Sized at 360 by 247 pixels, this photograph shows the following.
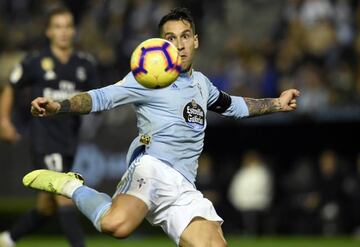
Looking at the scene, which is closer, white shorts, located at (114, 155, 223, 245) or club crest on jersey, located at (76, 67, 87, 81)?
white shorts, located at (114, 155, 223, 245)

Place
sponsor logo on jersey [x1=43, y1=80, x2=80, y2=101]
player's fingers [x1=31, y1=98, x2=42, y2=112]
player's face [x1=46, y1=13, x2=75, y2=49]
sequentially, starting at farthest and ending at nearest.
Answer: sponsor logo on jersey [x1=43, y1=80, x2=80, y2=101] < player's face [x1=46, y1=13, x2=75, y2=49] < player's fingers [x1=31, y1=98, x2=42, y2=112]

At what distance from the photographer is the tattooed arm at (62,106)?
693 centimetres

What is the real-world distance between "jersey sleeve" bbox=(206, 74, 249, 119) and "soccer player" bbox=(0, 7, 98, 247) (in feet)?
8.44

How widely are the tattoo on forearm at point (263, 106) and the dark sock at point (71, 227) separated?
249 cm

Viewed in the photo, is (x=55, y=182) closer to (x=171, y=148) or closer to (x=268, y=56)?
(x=171, y=148)

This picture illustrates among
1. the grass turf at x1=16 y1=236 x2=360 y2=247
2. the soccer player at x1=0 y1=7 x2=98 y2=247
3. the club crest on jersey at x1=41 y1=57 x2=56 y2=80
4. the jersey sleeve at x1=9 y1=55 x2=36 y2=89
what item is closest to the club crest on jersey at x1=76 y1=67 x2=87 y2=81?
the soccer player at x1=0 y1=7 x2=98 y2=247

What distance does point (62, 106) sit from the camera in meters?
7.13

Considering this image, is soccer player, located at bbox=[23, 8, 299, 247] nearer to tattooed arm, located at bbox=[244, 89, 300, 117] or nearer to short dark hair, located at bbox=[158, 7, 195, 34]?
short dark hair, located at bbox=[158, 7, 195, 34]

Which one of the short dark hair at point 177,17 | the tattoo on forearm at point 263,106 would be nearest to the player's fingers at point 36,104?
the short dark hair at point 177,17

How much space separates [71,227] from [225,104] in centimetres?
256

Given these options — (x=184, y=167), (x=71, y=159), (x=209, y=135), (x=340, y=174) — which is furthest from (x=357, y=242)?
(x=184, y=167)

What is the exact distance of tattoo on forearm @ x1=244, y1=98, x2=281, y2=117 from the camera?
848 centimetres

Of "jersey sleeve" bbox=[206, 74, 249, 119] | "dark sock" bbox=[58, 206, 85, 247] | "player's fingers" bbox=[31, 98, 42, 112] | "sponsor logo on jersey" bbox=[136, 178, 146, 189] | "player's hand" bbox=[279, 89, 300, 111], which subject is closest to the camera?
"player's fingers" bbox=[31, 98, 42, 112]

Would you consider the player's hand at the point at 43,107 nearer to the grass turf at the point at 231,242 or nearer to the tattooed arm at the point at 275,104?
the tattooed arm at the point at 275,104
